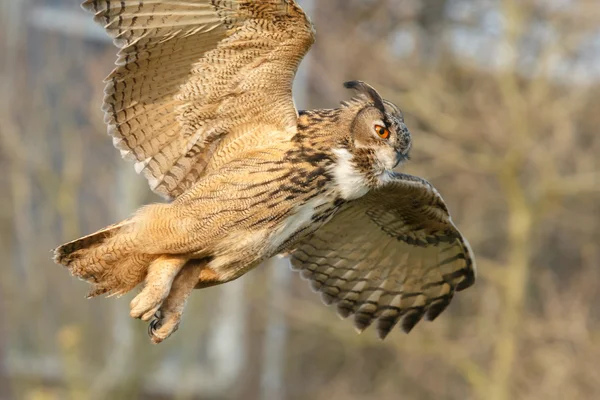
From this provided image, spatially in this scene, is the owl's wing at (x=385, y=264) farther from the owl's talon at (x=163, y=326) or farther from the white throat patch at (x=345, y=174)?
the owl's talon at (x=163, y=326)

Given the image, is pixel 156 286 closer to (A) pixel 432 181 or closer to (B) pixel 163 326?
(B) pixel 163 326

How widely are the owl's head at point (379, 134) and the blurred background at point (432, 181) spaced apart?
22.6 feet

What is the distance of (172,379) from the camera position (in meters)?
17.9

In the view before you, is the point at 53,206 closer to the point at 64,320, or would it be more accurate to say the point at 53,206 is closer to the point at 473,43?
the point at 64,320

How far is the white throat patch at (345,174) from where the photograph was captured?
498 centimetres

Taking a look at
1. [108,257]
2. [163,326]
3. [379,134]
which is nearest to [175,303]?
[163,326]

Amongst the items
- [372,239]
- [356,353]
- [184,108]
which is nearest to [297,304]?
[356,353]

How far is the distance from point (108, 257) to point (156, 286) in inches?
11.9

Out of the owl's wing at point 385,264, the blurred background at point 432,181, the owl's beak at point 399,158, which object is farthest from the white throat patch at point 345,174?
the blurred background at point 432,181

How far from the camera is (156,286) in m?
5.07

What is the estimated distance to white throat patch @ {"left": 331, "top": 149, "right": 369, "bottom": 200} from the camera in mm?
4984

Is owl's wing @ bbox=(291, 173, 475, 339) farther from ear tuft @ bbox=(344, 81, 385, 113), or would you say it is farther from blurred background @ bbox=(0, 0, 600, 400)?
blurred background @ bbox=(0, 0, 600, 400)

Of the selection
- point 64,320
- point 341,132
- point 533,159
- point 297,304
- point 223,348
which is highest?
point 341,132

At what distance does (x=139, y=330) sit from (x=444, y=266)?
305 inches
